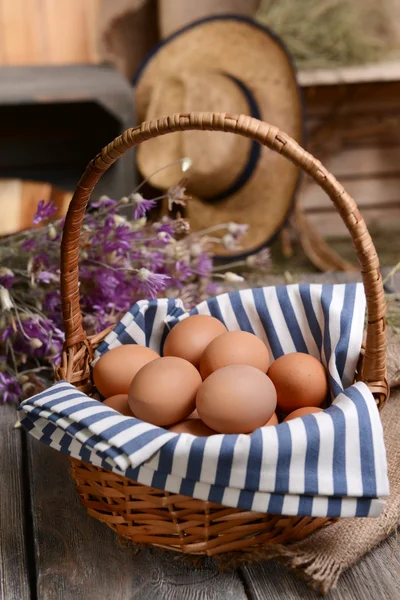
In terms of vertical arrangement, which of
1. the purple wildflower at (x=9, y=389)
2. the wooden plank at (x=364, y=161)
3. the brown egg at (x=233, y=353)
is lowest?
the purple wildflower at (x=9, y=389)

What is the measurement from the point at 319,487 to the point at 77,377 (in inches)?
12.8

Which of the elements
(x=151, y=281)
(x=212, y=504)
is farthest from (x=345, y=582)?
(x=151, y=281)

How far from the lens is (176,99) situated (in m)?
1.70

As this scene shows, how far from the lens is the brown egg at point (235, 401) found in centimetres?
63

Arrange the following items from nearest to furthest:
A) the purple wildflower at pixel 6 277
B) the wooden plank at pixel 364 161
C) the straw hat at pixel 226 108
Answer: the purple wildflower at pixel 6 277, the straw hat at pixel 226 108, the wooden plank at pixel 364 161

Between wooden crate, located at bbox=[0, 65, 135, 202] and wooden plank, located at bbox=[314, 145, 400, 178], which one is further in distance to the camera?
wooden plank, located at bbox=[314, 145, 400, 178]

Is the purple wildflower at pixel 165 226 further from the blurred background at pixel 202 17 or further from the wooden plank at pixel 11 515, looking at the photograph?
the blurred background at pixel 202 17

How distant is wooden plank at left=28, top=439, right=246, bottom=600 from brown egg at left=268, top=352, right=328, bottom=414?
0.62 ft

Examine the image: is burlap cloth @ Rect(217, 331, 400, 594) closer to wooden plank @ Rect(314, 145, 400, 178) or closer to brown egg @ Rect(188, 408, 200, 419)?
brown egg @ Rect(188, 408, 200, 419)

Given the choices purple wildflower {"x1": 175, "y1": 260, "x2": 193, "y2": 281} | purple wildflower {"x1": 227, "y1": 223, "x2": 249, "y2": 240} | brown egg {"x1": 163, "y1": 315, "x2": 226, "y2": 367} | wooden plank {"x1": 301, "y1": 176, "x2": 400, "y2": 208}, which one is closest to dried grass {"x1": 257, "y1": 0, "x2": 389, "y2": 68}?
wooden plank {"x1": 301, "y1": 176, "x2": 400, "y2": 208}

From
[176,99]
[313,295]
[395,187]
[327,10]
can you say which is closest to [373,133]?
[395,187]

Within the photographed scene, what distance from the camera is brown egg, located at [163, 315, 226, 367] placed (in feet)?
2.57

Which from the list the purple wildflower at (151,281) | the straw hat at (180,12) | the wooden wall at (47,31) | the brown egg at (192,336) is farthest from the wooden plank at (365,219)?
the brown egg at (192,336)

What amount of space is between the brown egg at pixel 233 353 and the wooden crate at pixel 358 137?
1.35m
